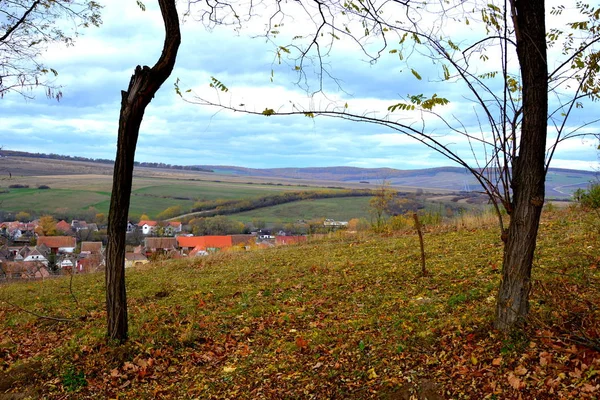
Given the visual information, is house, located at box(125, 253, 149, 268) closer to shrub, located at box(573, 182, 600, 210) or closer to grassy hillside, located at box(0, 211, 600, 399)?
grassy hillside, located at box(0, 211, 600, 399)

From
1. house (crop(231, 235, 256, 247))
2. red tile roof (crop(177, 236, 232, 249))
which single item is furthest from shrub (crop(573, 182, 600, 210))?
red tile roof (crop(177, 236, 232, 249))

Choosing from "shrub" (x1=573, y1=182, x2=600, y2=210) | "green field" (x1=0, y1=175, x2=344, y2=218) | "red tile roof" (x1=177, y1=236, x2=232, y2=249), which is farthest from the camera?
"green field" (x1=0, y1=175, x2=344, y2=218)

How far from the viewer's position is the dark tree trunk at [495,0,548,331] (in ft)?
11.8

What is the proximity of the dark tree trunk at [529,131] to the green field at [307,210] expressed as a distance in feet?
124

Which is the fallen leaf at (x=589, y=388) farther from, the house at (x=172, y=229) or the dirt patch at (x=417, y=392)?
the house at (x=172, y=229)

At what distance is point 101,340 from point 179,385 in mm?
1371

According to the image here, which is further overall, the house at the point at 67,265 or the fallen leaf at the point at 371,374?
the house at the point at 67,265

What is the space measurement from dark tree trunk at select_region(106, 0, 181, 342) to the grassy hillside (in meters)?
0.84

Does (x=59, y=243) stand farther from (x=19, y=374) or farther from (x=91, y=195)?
(x=91, y=195)

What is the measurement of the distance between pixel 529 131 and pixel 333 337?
300cm

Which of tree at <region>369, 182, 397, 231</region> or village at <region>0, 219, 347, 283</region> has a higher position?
tree at <region>369, 182, 397, 231</region>

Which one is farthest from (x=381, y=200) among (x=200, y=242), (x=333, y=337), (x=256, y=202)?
(x=256, y=202)

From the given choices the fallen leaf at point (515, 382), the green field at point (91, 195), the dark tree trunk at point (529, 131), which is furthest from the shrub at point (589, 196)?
the green field at point (91, 195)

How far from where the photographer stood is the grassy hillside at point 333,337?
11.7 feet
